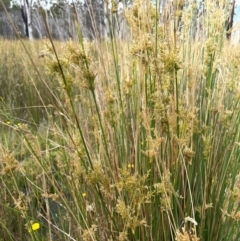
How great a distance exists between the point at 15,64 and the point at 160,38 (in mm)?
4379

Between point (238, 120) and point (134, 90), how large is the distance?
41 centimetres

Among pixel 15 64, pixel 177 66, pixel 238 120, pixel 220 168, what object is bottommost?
pixel 15 64

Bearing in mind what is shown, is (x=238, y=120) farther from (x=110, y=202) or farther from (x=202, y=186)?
(x=110, y=202)

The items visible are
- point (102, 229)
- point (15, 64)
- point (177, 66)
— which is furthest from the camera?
point (15, 64)

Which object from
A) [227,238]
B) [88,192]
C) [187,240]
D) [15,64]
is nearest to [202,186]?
[227,238]

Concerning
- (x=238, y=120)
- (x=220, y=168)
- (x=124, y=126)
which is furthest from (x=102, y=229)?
(x=238, y=120)

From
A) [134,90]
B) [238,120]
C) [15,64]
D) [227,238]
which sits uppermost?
[134,90]

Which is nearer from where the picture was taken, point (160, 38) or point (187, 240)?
point (187, 240)

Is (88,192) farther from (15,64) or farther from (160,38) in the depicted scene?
(15,64)

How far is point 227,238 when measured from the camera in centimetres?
116

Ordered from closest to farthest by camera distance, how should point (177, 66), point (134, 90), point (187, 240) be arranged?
1. point (187, 240)
2. point (177, 66)
3. point (134, 90)

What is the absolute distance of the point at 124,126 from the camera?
1310mm

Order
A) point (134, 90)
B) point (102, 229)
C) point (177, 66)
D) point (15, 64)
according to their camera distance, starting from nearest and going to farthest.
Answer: point (177, 66) → point (102, 229) → point (134, 90) → point (15, 64)

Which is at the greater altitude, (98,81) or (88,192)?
(98,81)
